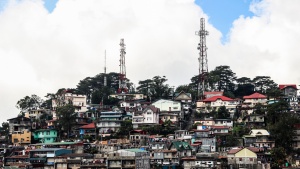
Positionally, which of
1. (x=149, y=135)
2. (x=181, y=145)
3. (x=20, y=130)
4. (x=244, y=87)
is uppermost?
(x=244, y=87)

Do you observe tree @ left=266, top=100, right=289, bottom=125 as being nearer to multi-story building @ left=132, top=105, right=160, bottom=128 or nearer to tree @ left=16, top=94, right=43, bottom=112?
multi-story building @ left=132, top=105, right=160, bottom=128

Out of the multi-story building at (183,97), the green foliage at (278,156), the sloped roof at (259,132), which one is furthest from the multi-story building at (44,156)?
the multi-story building at (183,97)

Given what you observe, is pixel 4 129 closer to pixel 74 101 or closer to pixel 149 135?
pixel 74 101

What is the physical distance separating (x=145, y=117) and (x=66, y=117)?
10516 millimetres

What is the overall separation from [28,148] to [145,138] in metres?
14.1

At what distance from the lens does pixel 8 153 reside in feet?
174

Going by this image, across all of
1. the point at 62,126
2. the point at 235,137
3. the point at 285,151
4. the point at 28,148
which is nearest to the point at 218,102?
the point at 235,137

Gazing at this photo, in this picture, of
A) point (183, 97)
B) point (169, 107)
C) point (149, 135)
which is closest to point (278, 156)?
point (149, 135)

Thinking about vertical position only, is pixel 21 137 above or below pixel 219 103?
below

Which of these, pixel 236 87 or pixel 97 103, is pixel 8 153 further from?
pixel 236 87

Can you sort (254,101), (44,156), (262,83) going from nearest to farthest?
(44,156)
(254,101)
(262,83)

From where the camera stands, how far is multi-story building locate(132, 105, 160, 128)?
5988 centimetres

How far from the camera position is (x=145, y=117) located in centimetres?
5994

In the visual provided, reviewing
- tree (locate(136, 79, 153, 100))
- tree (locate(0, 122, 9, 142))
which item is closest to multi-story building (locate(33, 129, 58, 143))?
tree (locate(0, 122, 9, 142))
